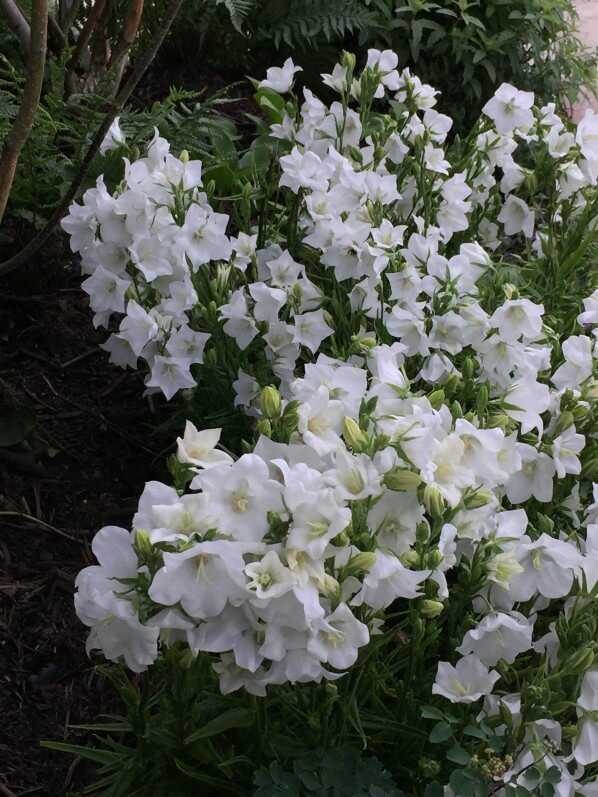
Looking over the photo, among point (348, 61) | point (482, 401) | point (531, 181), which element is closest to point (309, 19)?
point (348, 61)

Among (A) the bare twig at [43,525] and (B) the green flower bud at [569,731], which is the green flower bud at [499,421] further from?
(A) the bare twig at [43,525]

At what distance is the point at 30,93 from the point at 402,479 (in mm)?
1206

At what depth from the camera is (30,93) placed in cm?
183

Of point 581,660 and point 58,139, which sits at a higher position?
point 58,139

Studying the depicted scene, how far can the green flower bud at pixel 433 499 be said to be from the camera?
1242 millimetres

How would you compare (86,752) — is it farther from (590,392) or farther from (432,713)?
(590,392)

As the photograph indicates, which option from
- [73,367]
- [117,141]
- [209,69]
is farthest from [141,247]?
[209,69]

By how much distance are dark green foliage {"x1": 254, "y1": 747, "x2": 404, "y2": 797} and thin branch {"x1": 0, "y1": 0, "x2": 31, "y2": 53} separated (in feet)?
6.90

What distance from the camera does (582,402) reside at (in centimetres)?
170

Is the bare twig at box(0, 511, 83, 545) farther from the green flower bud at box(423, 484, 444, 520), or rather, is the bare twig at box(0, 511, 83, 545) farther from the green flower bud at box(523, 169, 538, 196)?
the green flower bud at box(523, 169, 538, 196)

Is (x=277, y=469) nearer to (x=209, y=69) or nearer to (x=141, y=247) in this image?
(x=141, y=247)

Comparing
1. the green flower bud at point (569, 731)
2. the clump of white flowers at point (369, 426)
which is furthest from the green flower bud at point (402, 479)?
the green flower bud at point (569, 731)

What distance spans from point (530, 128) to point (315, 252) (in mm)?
689

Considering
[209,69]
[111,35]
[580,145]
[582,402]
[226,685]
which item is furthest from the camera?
[209,69]
